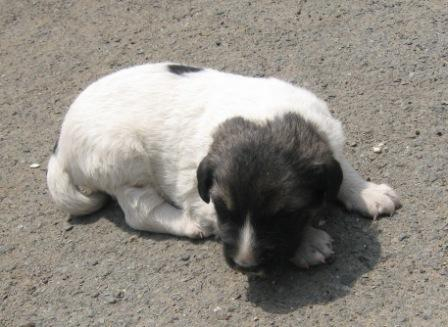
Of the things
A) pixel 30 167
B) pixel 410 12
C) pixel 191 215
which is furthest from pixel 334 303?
pixel 410 12

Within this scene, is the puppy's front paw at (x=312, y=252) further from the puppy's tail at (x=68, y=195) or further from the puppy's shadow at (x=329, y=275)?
the puppy's tail at (x=68, y=195)

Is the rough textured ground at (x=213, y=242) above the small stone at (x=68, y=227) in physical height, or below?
above

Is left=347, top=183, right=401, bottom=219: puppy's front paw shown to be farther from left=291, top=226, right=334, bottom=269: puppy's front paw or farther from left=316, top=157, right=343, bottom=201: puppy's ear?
left=316, top=157, right=343, bottom=201: puppy's ear

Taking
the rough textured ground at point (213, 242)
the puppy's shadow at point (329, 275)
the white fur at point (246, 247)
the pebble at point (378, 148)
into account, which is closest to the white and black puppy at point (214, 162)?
the white fur at point (246, 247)

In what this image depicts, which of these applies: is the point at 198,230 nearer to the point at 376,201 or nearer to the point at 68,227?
the point at 68,227

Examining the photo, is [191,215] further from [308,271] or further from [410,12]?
[410,12]

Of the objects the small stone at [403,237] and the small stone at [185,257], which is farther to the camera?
the small stone at [185,257]

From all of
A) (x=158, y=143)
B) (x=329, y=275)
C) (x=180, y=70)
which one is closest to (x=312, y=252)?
(x=329, y=275)

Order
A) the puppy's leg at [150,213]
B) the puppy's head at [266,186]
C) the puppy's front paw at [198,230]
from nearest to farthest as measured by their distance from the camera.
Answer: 1. the puppy's head at [266,186]
2. the puppy's front paw at [198,230]
3. the puppy's leg at [150,213]
